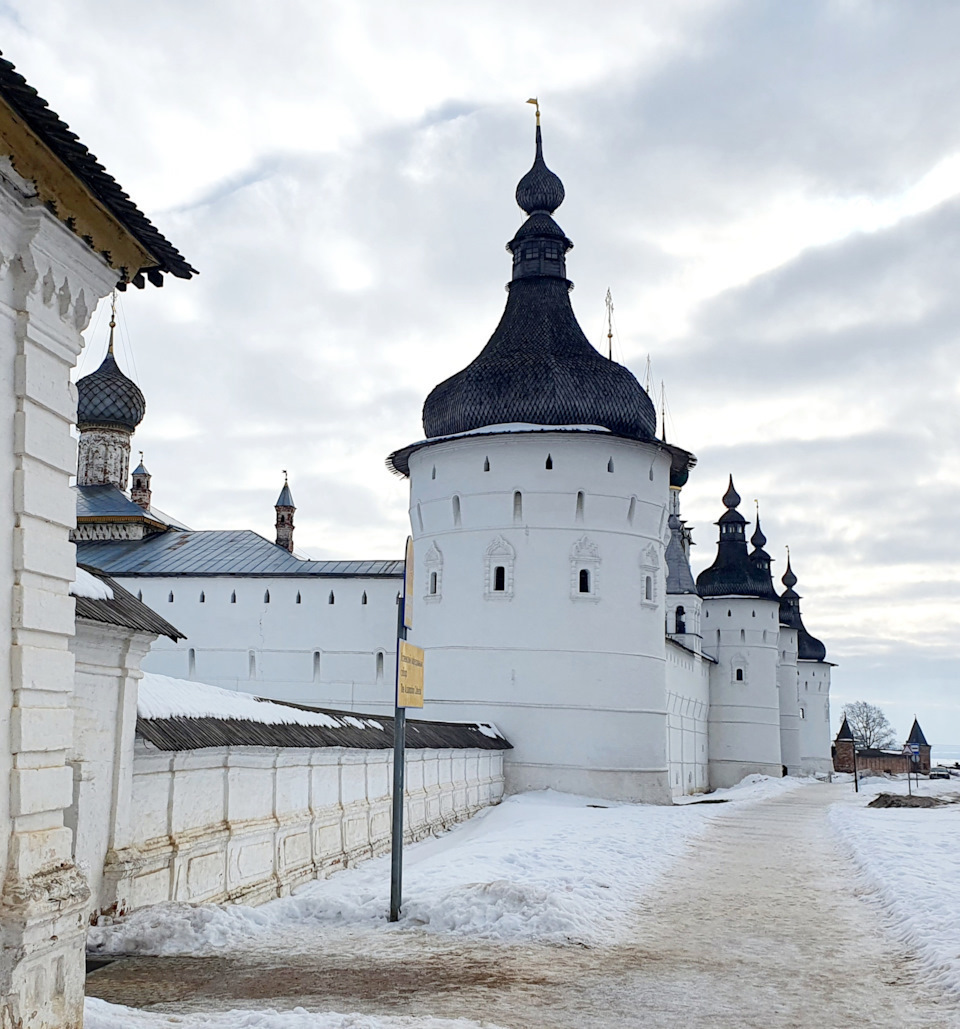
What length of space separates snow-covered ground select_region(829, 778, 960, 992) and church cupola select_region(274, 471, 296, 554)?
20.6 m

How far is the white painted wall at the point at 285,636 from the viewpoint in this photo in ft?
83.2

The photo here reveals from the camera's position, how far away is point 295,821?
955cm

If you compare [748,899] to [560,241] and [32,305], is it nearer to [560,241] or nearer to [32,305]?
[32,305]

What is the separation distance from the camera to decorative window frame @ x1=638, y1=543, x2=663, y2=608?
21.9 meters

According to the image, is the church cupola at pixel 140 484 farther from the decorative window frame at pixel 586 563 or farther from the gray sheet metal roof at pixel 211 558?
the decorative window frame at pixel 586 563

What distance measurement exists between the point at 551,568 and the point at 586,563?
2.23 ft

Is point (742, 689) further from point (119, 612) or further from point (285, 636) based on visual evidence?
point (119, 612)

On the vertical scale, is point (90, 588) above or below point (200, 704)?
above

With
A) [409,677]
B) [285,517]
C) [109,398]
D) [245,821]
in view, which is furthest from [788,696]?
[409,677]

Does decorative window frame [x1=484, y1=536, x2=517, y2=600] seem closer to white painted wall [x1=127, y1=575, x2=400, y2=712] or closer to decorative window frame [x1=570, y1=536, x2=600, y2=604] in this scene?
decorative window frame [x1=570, y1=536, x2=600, y2=604]

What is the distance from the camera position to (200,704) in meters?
8.33

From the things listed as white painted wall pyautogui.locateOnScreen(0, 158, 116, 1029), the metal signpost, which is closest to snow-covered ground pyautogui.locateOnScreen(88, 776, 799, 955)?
the metal signpost

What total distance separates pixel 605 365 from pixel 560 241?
3.65m

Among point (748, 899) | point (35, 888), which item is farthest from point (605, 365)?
point (35, 888)
